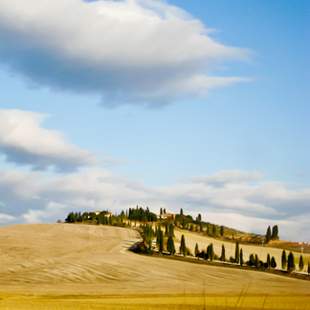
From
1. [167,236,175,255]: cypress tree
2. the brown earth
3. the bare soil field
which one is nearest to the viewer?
the bare soil field

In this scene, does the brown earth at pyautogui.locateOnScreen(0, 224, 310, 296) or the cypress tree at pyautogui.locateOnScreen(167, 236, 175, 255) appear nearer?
the brown earth at pyautogui.locateOnScreen(0, 224, 310, 296)

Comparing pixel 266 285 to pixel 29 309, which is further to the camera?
pixel 266 285

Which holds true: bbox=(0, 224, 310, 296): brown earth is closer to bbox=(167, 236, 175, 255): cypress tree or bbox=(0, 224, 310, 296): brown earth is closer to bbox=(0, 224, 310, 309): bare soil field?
bbox=(0, 224, 310, 309): bare soil field

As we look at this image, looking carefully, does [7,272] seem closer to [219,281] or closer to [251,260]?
[219,281]

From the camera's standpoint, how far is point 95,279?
12356 cm

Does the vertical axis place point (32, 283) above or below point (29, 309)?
below

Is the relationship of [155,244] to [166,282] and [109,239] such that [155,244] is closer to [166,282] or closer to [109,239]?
[109,239]

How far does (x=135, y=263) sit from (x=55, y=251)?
31.2 meters

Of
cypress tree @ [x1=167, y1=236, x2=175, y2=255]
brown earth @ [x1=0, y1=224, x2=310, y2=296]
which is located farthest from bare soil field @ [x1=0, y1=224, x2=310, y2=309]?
cypress tree @ [x1=167, y1=236, x2=175, y2=255]

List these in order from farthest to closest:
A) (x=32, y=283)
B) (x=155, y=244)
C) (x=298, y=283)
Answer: (x=155, y=244)
(x=298, y=283)
(x=32, y=283)

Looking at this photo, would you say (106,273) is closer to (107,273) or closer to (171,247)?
(107,273)

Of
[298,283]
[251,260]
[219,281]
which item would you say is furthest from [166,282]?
[251,260]

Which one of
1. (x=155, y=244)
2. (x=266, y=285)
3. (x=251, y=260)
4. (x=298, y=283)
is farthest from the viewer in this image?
(x=155, y=244)

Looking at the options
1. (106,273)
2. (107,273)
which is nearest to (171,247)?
(107,273)
